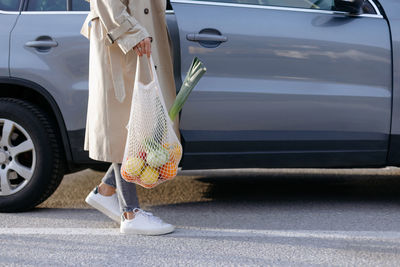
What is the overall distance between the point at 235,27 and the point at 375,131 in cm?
103

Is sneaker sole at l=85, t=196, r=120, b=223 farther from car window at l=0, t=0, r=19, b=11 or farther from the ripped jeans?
car window at l=0, t=0, r=19, b=11

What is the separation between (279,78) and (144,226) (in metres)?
1.18

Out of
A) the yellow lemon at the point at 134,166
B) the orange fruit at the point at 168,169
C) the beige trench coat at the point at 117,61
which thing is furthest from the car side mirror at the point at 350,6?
the yellow lemon at the point at 134,166

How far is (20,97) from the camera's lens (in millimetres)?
5047

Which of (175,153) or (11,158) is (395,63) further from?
(11,158)

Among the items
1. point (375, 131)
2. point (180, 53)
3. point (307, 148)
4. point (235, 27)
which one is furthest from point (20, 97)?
point (375, 131)

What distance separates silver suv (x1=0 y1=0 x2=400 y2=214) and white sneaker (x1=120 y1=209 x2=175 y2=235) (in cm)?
51

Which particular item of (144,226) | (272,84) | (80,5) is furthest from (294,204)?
(80,5)

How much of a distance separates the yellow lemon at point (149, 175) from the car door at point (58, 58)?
0.81 m

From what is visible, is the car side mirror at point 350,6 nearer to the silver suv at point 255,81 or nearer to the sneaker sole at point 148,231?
the silver suv at point 255,81

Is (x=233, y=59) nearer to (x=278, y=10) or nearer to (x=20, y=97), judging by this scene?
(x=278, y=10)

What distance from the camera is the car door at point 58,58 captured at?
478 centimetres

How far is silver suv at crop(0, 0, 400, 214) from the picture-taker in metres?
4.72

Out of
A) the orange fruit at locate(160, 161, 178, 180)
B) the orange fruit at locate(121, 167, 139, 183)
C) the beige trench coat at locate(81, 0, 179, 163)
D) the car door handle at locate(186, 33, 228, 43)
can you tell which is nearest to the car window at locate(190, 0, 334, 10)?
the car door handle at locate(186, 33, 228, 43)
